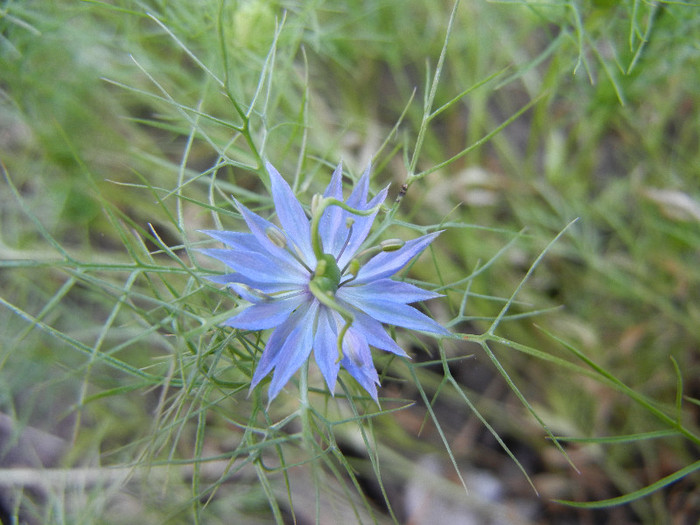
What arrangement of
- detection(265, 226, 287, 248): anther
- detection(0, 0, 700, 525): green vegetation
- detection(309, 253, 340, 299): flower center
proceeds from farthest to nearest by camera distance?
1. detection(0, 0, 700, 525): green vegetation
2. detection(265, 226, 287, 248): anther
3. detection(309, 253, 340, 299): flower center

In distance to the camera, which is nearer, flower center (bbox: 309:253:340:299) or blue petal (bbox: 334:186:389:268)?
flower center (bbox: 309:253:340:299)

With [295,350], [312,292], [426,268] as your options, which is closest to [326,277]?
[312,292]

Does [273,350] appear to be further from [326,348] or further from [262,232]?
[262,232]

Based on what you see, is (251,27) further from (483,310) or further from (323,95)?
(483,310)

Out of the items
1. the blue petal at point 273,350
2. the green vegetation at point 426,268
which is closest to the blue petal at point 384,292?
the blue petal at point 273,350

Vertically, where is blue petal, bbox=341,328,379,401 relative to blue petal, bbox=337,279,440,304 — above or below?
below

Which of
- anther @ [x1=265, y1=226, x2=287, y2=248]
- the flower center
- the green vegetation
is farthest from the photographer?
the green vegetation

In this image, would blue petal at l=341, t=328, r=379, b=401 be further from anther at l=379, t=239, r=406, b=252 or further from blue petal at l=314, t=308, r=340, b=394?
anther at l=379, t=239, r=406, b=252

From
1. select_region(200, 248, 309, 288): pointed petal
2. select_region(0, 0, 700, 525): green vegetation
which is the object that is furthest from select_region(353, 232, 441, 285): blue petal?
select_region(0, 0, 700, 525): green vegetation
